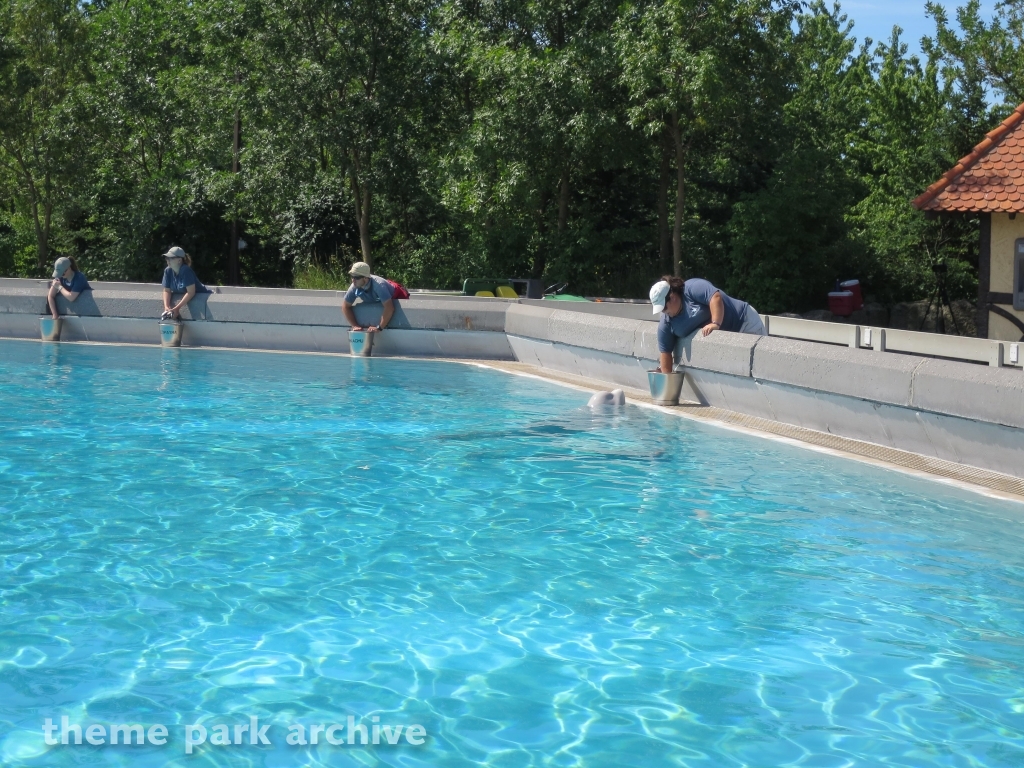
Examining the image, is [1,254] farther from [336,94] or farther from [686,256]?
[686,256]

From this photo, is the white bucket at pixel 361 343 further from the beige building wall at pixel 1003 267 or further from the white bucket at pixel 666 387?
the beige building wall at pixel 1003 267

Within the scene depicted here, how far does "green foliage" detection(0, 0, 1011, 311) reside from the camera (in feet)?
90.3

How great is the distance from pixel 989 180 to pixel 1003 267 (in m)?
1.41

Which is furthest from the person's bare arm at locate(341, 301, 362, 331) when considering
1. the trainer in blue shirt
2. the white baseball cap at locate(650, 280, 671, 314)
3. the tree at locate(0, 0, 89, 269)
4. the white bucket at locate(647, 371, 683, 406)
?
the tree at locate(0, 0, 89, 269)

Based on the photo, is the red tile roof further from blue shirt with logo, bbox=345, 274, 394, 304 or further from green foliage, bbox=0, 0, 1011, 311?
blue shirt with logo, bbox=345, 274, 394, 304

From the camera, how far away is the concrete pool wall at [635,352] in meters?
10.0

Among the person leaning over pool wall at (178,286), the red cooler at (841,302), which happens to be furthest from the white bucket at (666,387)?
the red cooler at (841,302)

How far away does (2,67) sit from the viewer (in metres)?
36.3

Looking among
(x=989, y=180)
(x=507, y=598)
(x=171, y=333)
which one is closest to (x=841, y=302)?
(x=989, y=180)

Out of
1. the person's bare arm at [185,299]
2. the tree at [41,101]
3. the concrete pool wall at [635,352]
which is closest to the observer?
the concrete pool wall at [635,352]

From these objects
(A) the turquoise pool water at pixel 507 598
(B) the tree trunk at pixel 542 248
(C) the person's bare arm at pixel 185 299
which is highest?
(B) the tree trunk at pixel 542 248

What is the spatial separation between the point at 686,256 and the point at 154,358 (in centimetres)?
1692

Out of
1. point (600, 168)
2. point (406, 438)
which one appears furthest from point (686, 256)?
point (406, 438)

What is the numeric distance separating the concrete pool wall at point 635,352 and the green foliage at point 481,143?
8411 mm
